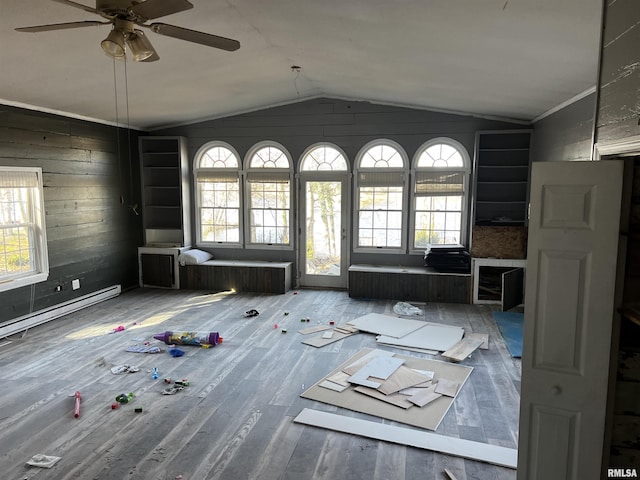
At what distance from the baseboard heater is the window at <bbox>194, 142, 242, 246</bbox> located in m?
1.75

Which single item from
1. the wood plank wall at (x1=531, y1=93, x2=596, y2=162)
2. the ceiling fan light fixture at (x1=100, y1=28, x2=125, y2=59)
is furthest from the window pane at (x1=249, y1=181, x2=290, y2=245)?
the ceiling fan light fixture at (x1=100, y1=28, x2=125, y2=59)

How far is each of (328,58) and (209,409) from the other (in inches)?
147

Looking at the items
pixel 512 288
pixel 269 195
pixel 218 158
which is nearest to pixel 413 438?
pixel 512 288

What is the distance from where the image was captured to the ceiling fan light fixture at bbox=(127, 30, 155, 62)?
2.68m

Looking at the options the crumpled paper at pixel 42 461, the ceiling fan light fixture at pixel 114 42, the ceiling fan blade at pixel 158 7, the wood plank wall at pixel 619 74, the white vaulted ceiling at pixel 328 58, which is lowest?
the crumpled paper at pixel 42 461

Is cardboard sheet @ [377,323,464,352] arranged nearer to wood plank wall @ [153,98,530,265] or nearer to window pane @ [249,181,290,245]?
wood plank wall @ [153,98,530,265]

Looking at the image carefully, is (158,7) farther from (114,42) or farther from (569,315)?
(569,315)

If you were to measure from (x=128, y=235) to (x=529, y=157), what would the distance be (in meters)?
6.55

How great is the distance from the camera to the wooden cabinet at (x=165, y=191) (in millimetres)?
7531

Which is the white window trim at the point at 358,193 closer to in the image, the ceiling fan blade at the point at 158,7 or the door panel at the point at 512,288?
the door panel at the point at 512,288

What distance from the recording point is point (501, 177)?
21.8 feet

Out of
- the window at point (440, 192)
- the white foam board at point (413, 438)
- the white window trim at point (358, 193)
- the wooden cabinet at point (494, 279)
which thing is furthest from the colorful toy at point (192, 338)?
the wooden cabinet at point (494, 279)

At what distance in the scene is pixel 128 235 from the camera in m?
7.42

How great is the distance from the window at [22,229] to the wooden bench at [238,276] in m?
2.24
